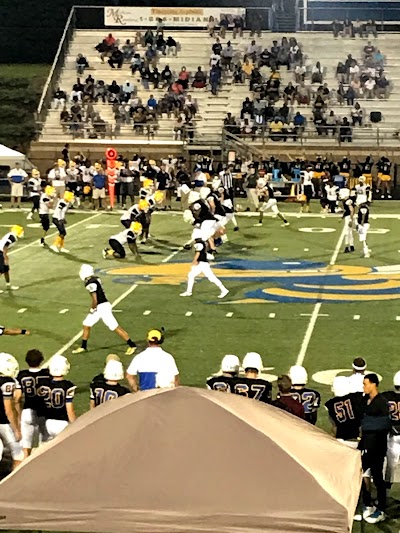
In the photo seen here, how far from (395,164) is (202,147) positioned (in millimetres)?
6159

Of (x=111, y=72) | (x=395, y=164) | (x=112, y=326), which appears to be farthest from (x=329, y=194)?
(x=112, y=326)

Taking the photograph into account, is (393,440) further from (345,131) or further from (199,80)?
(199,80)

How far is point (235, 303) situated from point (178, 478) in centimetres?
1103

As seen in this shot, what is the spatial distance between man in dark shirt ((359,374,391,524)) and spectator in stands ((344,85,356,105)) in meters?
30.6

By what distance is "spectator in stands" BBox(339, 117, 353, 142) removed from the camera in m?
36.2

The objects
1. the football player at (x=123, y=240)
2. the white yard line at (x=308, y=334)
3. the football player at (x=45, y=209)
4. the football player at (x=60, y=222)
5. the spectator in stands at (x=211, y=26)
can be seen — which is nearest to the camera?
the white yard line at (x=308, y=334)

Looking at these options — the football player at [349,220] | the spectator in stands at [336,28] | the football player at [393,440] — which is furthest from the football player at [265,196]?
the football player at [393,440]

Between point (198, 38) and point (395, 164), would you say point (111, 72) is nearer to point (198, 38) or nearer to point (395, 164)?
point (198, 38)

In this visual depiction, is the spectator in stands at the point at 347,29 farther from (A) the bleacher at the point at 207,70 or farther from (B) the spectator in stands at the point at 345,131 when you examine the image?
(B) the spectator in stands at the point at 345,131

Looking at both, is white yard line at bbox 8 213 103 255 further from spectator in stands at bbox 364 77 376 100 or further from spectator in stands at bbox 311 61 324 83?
spectator in stands at bbox 364 77 376 100

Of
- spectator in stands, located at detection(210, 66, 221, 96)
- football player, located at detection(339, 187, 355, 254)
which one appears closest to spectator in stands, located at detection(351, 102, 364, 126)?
spectator in stands, located at detection(210, 66, 221, 96)

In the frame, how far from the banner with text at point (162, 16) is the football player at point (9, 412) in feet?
112

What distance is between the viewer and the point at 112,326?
13.5m

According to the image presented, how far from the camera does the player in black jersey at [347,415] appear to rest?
8.65 m
